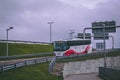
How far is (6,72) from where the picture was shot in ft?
109

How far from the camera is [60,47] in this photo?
57.3 m

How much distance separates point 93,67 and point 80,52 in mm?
6129

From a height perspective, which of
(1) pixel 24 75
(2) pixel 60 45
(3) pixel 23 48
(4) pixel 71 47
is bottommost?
(1) pixel 24 75

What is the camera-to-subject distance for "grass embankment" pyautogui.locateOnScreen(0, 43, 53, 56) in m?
66.6

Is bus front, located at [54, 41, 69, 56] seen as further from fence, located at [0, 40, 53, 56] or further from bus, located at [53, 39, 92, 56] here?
fence, located at [0, 40, 53, 56]

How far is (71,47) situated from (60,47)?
323cm

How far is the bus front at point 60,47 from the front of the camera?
57456mm

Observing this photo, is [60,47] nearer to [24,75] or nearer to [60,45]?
[60,45]

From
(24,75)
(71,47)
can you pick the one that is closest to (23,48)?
(71,47)

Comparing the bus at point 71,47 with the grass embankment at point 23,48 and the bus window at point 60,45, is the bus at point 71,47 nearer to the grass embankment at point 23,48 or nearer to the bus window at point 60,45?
the bus window at point 60,45

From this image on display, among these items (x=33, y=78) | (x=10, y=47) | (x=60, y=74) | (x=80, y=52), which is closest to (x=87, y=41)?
(x=80, y=52)

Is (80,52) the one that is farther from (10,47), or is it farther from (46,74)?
(46,74)

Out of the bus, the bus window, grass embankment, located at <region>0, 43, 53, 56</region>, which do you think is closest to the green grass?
the bus window

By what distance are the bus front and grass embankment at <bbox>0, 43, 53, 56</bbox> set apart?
38.9ft
